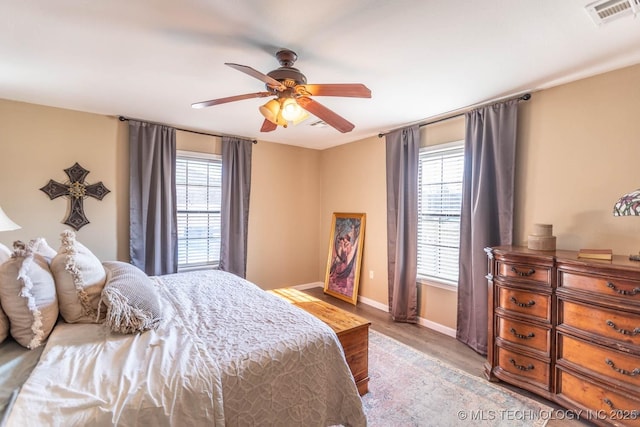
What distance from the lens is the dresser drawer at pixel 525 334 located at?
2.09m

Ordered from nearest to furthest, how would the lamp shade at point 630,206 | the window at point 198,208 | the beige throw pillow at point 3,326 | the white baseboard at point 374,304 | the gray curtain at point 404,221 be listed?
the beige throw pillow at point 3,326 → the lamp shade at point 630,206 → the gray curtain at point 404,221 → the window at point 198,208 → the white baseboard at point 374,304

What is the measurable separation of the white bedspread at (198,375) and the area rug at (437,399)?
548 mm

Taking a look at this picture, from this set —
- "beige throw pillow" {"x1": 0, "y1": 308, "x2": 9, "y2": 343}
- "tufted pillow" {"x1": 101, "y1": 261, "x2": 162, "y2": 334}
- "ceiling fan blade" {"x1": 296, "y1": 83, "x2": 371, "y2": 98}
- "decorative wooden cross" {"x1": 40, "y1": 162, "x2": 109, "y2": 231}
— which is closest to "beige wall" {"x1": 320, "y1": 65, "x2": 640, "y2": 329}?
"ceiling fan blade" {"x1": 296, "y1": 83, "x2": 371, "y2": 98}

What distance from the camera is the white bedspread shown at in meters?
1.04

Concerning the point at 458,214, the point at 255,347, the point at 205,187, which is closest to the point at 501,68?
the point at 458,214

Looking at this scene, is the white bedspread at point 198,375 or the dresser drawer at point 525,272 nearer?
the white bedspread at point 198,375

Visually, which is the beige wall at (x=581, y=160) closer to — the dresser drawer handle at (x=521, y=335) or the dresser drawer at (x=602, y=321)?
the dresser drawer at (x=602, y=321)

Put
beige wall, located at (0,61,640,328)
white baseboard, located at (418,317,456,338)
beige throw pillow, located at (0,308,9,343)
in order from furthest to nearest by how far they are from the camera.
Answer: white baseboard, located at (418,317,456,338) < beige wall, located at (0,61,640,328) < beige throw pillow, located at (0,308,9,343)

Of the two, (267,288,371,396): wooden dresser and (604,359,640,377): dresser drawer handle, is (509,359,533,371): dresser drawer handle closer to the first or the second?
(604,359,640,377): dresser drawer handle

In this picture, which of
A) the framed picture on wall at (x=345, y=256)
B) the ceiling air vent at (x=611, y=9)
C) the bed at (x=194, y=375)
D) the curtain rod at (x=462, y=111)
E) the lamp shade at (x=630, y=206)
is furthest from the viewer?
the framed picture on wall at (x=345, y=256)

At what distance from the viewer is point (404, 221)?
3.60 meters

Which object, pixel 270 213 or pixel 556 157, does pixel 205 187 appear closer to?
pixel 270 213

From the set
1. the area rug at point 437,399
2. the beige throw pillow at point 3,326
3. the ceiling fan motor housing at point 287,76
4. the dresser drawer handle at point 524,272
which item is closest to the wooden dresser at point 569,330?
the dresser drawer handle at point 524,272

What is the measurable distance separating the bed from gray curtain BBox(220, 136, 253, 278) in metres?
2.20
